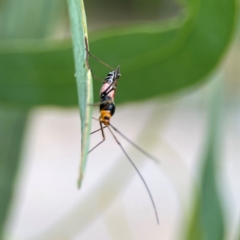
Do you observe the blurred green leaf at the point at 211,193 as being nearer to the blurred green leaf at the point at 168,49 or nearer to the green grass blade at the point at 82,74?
the blurred green leaf at the point at 168,49

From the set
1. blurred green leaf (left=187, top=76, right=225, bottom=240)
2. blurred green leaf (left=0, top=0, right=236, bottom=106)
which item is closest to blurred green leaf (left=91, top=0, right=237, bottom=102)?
blurred green leaf (left=0, top=0, right=236, bottom=106)

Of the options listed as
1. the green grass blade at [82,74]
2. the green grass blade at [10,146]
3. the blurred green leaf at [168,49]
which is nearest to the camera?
the green grass blade at [82,74]

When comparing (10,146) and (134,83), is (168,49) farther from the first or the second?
(10,146)

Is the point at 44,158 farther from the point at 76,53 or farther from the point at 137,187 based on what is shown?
the point at 76,53

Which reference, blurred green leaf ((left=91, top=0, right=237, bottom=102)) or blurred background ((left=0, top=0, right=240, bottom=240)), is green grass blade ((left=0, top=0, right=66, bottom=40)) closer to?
blurred background ((left=0, top=0, right=240, bottom=240))

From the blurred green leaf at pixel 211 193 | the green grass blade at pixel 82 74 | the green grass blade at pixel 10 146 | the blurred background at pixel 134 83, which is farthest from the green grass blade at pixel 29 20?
the green grass blade at pixel 82 74

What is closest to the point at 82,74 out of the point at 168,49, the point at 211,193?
the point at 168,49

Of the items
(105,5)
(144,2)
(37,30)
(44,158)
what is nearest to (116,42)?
(37,30)
